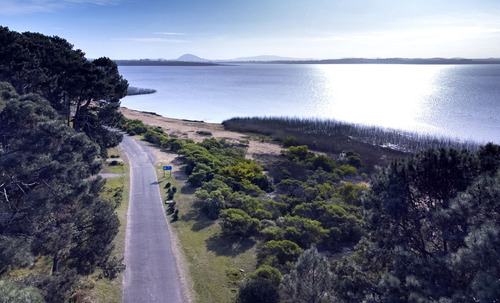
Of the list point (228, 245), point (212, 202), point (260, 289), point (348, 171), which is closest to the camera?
point (260, 289)

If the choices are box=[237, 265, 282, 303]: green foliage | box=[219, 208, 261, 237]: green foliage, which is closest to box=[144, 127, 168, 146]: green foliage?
box=[219, 208, 261, 237]: green foliage

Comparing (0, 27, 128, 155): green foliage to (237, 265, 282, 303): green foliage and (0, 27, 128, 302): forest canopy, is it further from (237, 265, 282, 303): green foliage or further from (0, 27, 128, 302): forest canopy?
(237, 265, 282, 303): green foliage

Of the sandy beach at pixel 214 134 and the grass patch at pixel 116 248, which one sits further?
the sandy beach at pixel 214 134

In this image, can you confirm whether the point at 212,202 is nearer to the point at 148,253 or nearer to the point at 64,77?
the point at 148,253

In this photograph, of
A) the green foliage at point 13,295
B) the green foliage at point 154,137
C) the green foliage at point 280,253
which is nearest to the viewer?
the green foliage at point 13,295

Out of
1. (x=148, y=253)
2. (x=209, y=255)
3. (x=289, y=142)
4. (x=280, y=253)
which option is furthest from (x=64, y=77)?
(x=289, y=142)

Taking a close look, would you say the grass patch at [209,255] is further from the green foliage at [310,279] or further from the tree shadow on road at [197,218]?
the green foliage at [310,279]

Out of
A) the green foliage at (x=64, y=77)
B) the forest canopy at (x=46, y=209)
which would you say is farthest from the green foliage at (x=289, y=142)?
the forest canopy at (x=46, y=209)
